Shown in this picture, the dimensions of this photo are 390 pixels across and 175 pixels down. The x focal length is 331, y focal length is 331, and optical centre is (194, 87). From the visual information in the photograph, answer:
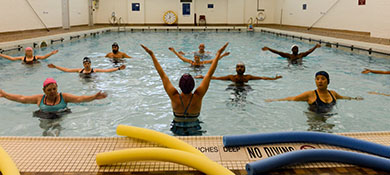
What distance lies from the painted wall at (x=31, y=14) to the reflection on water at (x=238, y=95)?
12523 millimetres

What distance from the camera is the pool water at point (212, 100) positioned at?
16.1 ft

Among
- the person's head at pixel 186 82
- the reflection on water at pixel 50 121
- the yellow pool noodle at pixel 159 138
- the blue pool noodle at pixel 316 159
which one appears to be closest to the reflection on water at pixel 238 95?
the person's head at pixel 186 82

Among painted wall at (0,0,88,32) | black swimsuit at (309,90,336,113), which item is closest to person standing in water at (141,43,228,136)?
black swimsuit at (309,90,336,113)

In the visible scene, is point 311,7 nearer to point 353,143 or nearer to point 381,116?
point 381,116

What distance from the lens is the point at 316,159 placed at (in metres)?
2.32

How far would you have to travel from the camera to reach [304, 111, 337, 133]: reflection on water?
4733mm

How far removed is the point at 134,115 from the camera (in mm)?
5488

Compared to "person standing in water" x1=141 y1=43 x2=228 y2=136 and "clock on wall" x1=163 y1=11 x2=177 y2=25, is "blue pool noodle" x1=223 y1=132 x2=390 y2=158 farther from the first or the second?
"clock on wall" x1=163 y1=11 x2=177 y2=25

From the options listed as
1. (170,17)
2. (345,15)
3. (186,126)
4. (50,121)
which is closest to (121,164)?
(186,126)

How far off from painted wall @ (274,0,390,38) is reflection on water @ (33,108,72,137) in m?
13.6

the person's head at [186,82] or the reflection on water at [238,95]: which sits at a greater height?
the person's head at [186,82]

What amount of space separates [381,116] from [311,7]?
17.6m

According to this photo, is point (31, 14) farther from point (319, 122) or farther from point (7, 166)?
point (7, 166)

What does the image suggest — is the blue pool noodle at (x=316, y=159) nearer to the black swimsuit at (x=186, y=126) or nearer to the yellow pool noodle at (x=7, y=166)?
the yellow pool noodle at (x=7, y=166)
